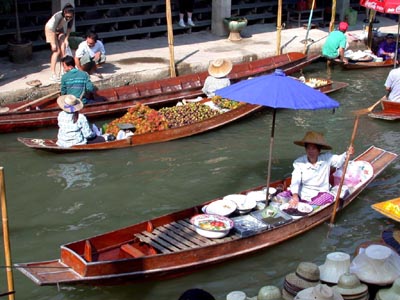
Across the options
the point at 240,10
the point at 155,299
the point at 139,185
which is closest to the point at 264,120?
the point at 139,185

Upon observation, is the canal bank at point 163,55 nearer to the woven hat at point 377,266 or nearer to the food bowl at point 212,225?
the food bowl at point 212,225

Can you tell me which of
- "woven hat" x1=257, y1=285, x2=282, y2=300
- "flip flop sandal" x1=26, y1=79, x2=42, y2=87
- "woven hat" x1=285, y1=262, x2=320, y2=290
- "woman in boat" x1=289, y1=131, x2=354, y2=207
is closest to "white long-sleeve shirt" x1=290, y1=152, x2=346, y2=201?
"woman in boat" x1=289, y1=131, x2=354, y2=207

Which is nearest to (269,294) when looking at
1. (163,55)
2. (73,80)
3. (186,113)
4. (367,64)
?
(186,113)

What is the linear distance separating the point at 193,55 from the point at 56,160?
20.7ft

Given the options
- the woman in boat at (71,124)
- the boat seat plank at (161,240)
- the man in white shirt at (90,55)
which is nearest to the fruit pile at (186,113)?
the woman in boat at (71,124)

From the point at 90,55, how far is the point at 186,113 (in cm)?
290

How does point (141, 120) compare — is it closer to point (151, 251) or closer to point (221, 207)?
point (221, 207)

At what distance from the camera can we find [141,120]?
11.9m

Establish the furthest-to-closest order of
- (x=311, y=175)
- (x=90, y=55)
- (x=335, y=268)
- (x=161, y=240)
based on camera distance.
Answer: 1. (x=90, y=55)
2. (x=311, y=175)
3. (x=161, y=240)
4. (x=335, y=268)

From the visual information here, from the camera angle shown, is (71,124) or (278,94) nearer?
(278,94)

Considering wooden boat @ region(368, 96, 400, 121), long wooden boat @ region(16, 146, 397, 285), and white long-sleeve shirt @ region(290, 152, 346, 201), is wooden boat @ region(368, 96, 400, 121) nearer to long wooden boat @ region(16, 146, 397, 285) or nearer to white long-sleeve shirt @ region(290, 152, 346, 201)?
white long-sleeve shirt @ region(290, 152, 346, 201)

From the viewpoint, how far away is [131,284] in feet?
24.3

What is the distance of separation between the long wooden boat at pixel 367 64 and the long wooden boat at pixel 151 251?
29.1ft

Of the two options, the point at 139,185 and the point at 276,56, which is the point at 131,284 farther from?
the point at 276,56
